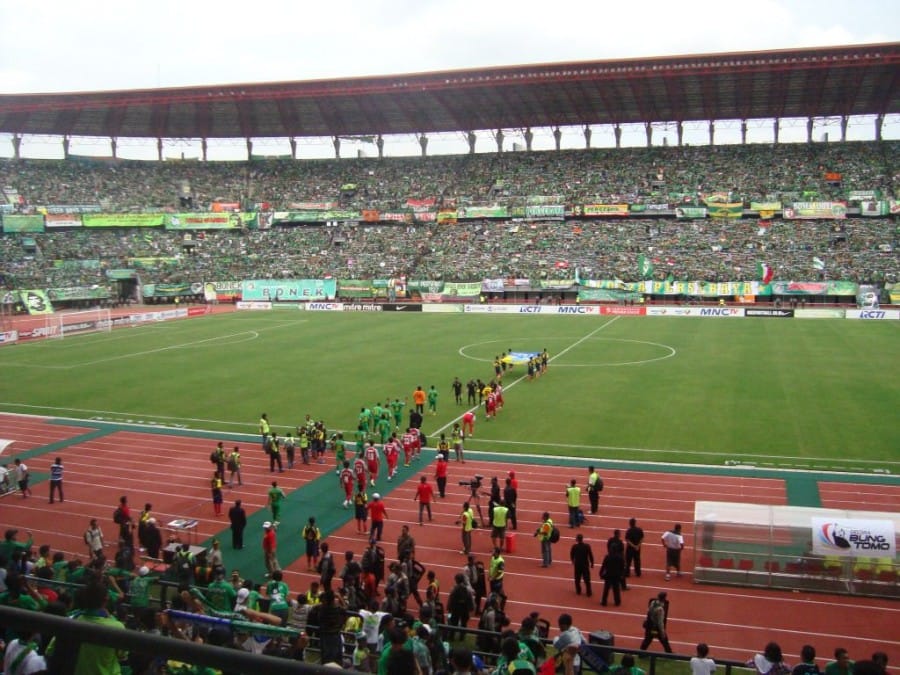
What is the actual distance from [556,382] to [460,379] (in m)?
4.55

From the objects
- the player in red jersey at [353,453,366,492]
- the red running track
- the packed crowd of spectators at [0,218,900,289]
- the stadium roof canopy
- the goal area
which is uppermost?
the stadium roof canopy

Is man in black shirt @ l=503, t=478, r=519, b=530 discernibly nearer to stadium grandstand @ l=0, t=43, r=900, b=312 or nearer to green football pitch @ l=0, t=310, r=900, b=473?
green football pitch @ l=0, t=310, r=900, b=473

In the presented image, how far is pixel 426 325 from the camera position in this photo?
58531 millimetres

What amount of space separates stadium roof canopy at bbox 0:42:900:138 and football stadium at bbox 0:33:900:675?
429mm

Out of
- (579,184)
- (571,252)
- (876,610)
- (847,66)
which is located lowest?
(876,610)

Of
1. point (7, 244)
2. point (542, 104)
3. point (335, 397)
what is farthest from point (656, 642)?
point (7, 244)

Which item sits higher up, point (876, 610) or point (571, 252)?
point (571, 252)

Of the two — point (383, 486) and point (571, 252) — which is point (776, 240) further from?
point (383, 486)

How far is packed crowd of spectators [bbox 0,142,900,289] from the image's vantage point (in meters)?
72.4

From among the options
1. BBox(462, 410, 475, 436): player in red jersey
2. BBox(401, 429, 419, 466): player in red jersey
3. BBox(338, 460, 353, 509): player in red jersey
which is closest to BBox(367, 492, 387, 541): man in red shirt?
BBox(338, 460, 353, 509): player in red jersey

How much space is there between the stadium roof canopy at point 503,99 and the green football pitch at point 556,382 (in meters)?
24.1

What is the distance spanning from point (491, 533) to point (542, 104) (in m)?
67.3

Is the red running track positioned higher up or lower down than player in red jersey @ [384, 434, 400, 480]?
lower down

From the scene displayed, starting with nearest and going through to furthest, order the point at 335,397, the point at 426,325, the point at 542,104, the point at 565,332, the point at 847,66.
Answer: the point at 335,397
the point at 565,332
the point at 426,325
the point at 847,66
the point at 542,104
